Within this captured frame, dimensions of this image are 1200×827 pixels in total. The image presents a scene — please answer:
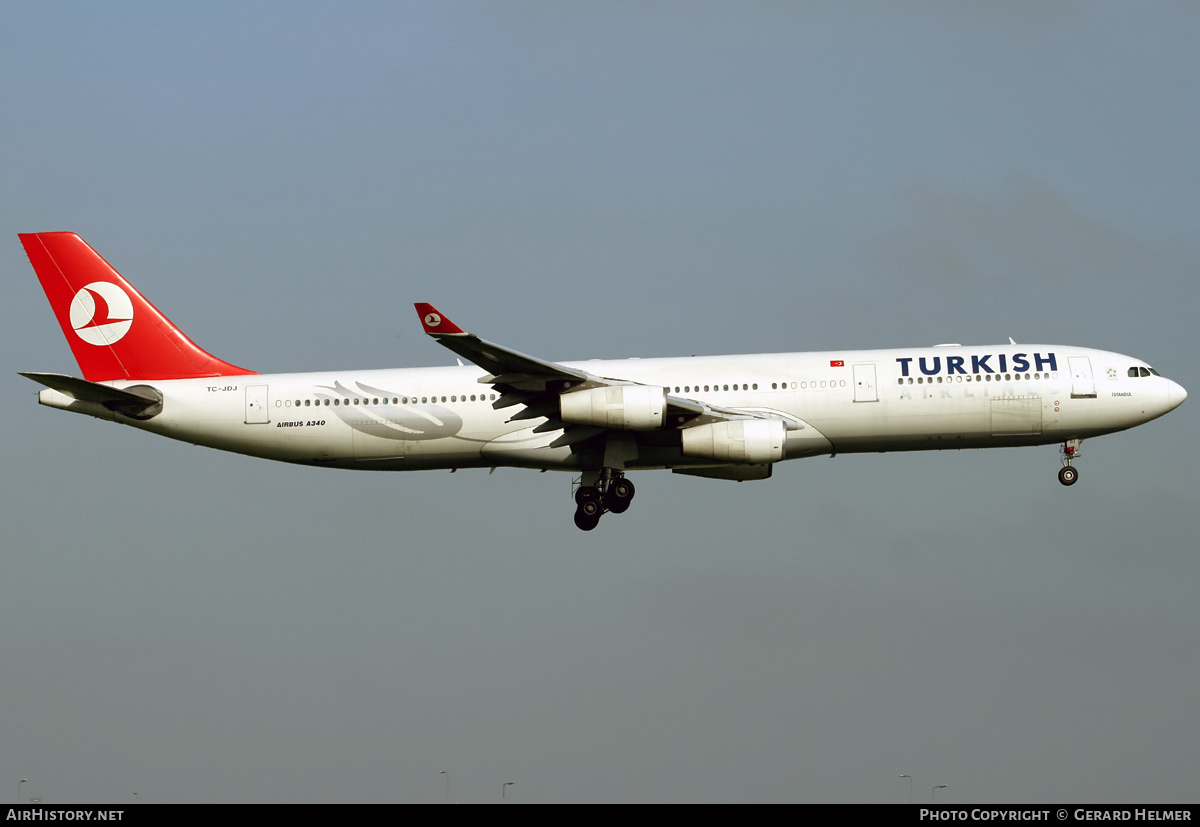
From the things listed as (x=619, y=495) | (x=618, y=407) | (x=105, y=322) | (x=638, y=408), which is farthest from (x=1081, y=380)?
(x=105, y=322)

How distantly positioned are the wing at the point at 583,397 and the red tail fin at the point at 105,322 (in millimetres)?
9712

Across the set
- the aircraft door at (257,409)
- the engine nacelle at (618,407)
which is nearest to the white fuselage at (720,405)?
the aircraft door at (257,409)

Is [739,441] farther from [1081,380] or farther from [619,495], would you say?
[1081,380]

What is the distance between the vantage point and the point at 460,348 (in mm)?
40594

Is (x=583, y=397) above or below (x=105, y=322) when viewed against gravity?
below

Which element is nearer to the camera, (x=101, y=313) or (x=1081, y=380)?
(x=1081, y=380)

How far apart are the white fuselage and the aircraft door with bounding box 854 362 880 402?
0.04 meters

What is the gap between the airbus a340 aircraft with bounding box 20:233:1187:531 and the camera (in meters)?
42.9

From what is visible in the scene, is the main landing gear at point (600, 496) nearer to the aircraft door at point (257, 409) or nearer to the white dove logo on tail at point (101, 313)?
the aircraft door at point (257, 409)

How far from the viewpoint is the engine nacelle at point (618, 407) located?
4191 cm

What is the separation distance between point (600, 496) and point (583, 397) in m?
4.38

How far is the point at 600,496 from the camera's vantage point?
45594 millimetres

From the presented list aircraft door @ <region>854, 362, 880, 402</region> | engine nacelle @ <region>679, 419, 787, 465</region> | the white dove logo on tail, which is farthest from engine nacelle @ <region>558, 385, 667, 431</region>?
the white dove logo on tail
